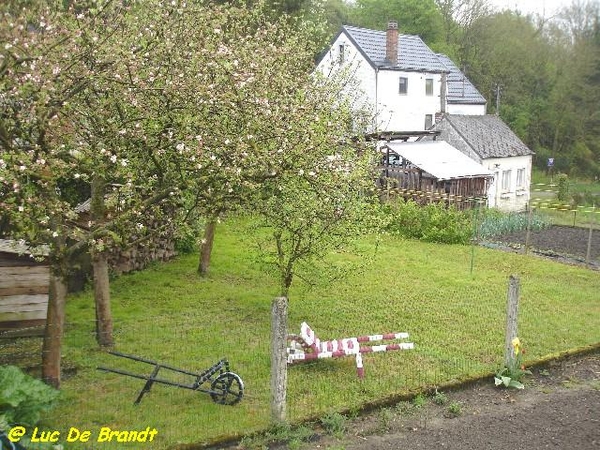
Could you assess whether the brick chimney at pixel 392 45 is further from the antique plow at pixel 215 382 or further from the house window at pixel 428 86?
the antique plow at pixel 215 382

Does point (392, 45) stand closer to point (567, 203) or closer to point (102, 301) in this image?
point (567, 203)

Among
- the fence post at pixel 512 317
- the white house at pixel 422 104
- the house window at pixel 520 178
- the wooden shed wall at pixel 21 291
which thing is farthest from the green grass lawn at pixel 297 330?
the house window at pixel 520 178

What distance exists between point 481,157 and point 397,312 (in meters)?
21.4

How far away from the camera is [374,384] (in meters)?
9.39

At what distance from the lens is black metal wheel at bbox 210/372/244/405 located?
334 inches

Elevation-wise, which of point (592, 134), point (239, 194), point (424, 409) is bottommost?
point (424, 409)

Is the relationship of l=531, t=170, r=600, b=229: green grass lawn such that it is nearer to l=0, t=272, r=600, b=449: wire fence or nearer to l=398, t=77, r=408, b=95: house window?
l=0, t=272, r=600, b=449: wire fence

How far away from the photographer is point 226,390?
850 centimetres

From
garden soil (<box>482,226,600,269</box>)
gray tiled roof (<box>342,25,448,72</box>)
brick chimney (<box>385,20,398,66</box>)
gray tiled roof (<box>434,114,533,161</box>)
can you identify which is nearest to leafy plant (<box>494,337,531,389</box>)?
garden soil (<box>482,226,600,269</box>)

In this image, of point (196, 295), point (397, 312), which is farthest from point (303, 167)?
point (196, 295)

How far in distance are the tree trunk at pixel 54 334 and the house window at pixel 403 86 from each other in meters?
30.7

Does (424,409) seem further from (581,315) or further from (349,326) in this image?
(581,315)

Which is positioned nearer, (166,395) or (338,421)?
(338,421)

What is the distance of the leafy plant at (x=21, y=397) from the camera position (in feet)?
23.0
